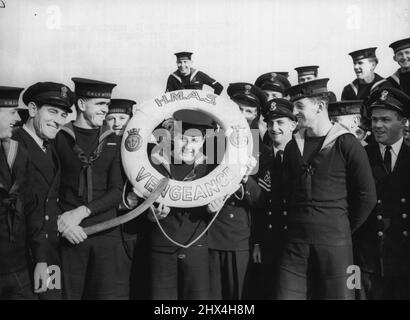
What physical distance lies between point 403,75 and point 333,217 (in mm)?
1304

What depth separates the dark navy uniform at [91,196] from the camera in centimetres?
446

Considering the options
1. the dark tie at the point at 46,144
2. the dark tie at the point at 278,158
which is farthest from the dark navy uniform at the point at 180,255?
the dark tie at the point at 46,144

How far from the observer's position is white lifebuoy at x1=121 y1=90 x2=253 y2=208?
4457 millimetres

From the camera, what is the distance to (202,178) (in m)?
4.48

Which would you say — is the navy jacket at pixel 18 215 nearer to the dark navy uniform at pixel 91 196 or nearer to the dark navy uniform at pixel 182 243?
the dark navy uniform at pixel 91 196

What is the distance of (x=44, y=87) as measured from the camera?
4617 mm

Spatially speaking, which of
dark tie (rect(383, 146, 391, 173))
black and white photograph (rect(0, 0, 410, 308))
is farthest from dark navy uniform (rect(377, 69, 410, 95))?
dark tie (rect(383, 146, 391, 173))

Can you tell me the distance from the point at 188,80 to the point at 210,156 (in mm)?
677

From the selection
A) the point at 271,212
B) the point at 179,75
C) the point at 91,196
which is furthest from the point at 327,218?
the point at 91,196

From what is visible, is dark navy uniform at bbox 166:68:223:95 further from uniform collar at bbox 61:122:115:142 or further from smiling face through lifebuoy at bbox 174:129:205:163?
uniform collar at bbox 61:122:115:142

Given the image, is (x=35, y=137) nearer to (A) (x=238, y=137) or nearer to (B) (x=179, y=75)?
(B) (x=179, y=75)

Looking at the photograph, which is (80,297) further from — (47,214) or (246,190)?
(246,190)

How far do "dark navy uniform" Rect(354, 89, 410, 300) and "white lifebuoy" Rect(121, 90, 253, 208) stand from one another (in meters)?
1.05

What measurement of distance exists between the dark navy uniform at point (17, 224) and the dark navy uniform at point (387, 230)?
254 cm
